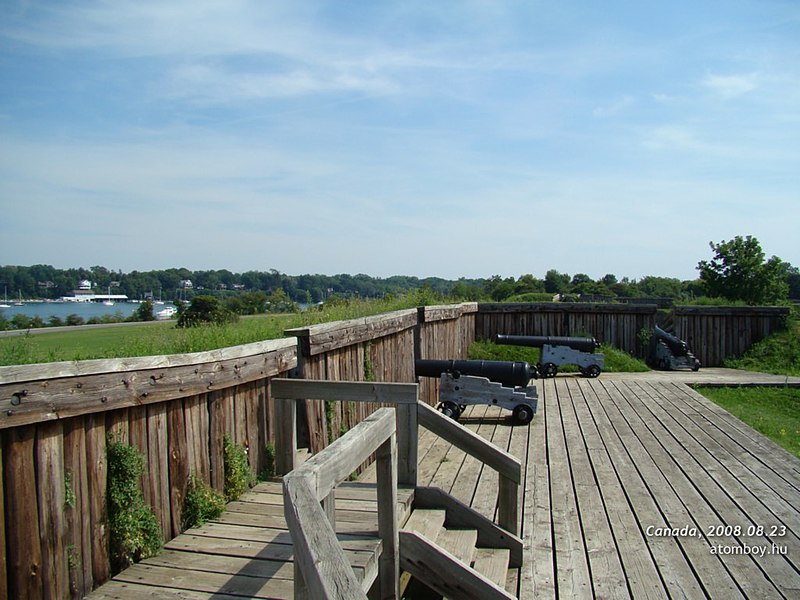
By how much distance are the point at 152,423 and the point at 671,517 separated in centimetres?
414

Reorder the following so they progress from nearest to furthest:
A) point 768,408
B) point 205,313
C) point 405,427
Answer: point 405,427 → point 205,313 → point 768,408

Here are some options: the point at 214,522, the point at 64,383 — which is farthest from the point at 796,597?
Answer: the point at 64,383

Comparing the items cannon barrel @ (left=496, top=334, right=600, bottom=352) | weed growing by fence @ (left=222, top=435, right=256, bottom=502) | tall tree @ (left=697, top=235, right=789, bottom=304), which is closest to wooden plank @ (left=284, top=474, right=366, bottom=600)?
weed growing by fence @ (left=222, top=435, right=256, bottom=502)

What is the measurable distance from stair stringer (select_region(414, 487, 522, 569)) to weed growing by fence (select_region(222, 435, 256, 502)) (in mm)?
1236

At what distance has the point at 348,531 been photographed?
12.8ft

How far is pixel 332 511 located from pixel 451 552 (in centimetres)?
175

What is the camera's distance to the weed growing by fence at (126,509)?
3.45 metres

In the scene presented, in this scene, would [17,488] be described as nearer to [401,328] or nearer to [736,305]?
[401,328]

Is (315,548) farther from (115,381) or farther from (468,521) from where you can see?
(468,521)

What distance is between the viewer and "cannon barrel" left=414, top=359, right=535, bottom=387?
9195 millimetres

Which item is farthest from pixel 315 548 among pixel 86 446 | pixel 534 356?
pixel 534 356

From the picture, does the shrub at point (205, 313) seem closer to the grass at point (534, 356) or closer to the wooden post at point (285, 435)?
the wooden post at point (285, 435)

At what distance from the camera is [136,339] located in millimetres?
4648

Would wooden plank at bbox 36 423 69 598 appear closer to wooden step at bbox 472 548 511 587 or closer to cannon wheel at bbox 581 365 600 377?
wooden step at bbox 472 548 511 587
